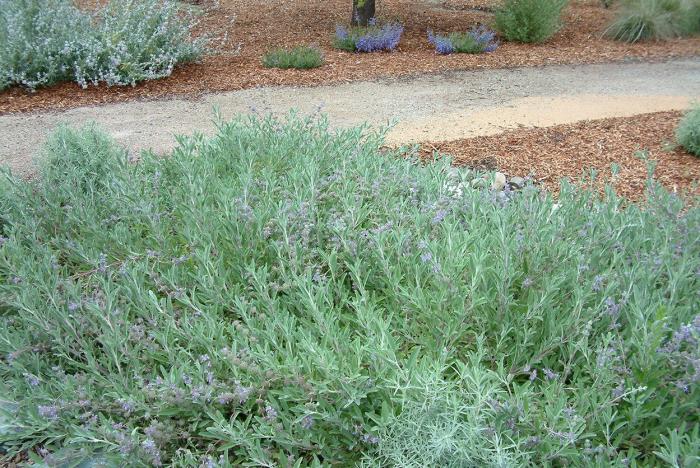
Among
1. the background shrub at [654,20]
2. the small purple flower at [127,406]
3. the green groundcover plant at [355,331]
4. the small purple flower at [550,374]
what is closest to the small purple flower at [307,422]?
the green groundcover plant at [355,331]

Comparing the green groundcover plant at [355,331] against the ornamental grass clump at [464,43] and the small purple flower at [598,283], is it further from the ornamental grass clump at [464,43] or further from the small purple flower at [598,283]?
the ornamental grass clump at [464,43]

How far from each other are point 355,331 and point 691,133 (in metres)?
4.62

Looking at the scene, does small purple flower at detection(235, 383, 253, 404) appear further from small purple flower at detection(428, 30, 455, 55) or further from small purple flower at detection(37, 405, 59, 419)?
small purple flower at detection(428, 30, 455, 55)

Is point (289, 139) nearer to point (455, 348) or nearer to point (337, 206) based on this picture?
point (337, 206)

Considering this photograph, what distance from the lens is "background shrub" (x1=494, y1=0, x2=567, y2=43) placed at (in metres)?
11.0

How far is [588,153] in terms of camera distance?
6145mm

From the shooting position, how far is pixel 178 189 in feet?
12.9

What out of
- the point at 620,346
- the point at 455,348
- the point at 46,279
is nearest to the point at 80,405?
the point at 46,279

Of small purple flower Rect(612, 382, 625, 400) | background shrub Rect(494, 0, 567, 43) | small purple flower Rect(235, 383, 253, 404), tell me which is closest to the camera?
small purple flower Rect(612, 382, 625, 400)

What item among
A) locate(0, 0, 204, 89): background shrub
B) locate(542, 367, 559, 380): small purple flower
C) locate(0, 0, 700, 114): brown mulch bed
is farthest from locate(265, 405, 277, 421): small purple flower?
locate(0, 0, 204, 89): background shrub

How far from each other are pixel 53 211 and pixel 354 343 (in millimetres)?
2431

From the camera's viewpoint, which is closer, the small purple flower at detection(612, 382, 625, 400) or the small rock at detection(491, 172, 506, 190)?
the small purple flower at detection(612, 382, 625, 400)

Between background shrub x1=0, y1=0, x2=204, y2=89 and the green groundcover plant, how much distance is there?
5.02m

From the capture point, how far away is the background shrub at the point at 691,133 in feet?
19.8
